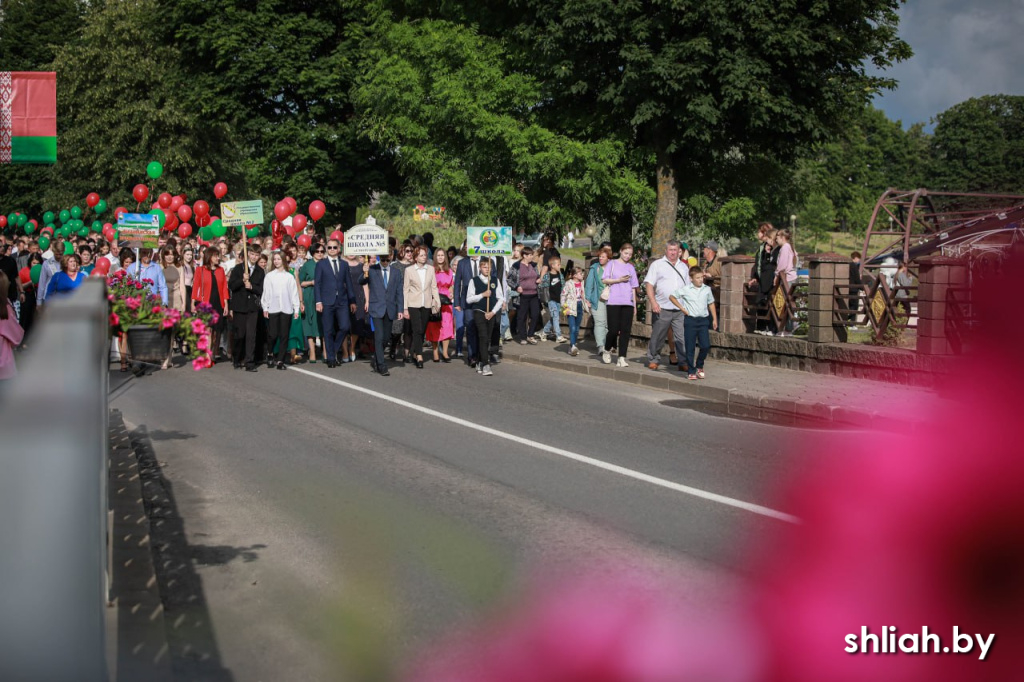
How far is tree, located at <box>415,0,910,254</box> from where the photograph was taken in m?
22.2

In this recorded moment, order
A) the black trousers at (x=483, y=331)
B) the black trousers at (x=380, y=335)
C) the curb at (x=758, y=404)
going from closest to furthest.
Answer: the curb at (x=758, y=404) → the black trousers at (x=380, y=335) → the black trousers at (x=483, y=331)

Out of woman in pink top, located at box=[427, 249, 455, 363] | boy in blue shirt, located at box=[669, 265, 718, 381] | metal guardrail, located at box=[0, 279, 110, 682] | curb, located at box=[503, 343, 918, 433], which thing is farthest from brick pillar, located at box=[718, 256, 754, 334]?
metal guardrail, located at box=[0, 279, 110, 682]

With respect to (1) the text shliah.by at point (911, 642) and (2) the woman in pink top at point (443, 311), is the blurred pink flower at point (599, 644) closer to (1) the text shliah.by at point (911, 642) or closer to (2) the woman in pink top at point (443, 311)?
(1) the text shliah.by at point (911, 642)

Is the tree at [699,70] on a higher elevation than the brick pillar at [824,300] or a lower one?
higher

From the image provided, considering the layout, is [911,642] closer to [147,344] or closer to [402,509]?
[402,509]

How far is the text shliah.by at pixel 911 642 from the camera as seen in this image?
3.71 metres

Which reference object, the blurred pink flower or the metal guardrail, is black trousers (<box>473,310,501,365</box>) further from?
the metal guardrail

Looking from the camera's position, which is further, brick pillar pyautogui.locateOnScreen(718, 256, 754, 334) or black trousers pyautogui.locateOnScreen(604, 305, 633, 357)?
brick pillar pyautogui.locateOnScreen(718, 256, 754, 334)

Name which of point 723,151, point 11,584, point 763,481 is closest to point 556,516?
point 763,481

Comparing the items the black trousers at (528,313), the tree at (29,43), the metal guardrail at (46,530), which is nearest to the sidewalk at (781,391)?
the black trousers at (528,313)

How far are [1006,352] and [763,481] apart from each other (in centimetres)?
582

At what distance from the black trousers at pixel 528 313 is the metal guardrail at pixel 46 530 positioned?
21024 millimetres

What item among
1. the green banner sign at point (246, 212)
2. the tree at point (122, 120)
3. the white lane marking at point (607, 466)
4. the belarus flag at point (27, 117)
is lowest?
the white lane marking at point (607, 466)

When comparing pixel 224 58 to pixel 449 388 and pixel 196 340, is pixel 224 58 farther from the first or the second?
pixel 196 340
